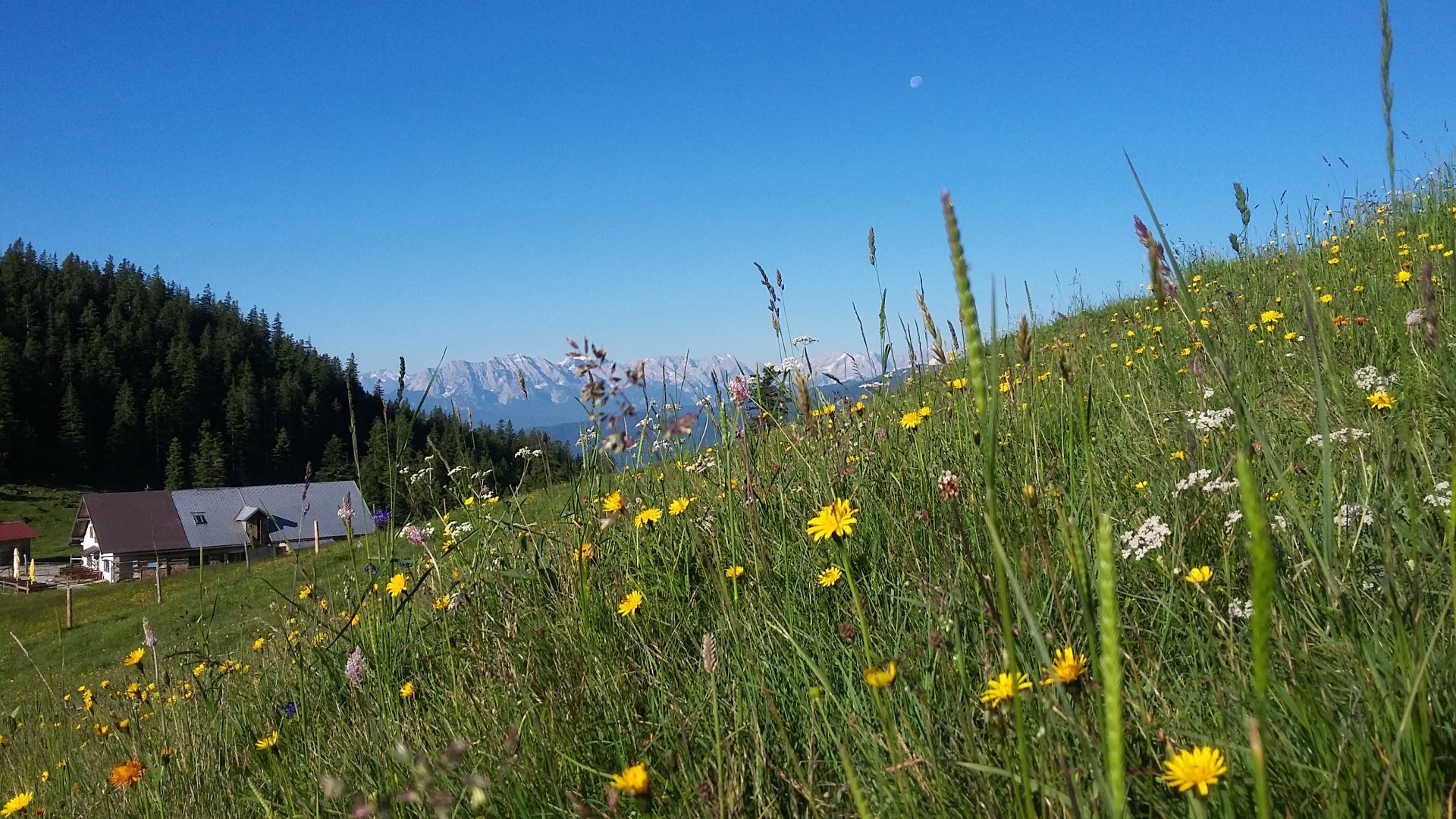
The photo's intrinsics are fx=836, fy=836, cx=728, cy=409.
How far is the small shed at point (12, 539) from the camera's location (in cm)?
7300

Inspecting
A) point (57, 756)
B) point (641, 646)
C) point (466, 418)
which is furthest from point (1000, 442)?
point (57, 756)

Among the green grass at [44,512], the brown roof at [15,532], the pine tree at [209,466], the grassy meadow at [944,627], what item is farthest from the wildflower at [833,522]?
the pine tree at [209,466]

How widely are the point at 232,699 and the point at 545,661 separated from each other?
1811mm

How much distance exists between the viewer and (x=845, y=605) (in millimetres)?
1932

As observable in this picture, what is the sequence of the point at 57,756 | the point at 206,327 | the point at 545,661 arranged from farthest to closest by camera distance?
the point at 206,327 < the point at 57,756 < the point at 545,661

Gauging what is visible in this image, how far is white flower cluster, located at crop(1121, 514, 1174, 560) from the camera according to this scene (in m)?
1.59

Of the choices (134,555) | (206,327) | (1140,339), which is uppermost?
(206,327)

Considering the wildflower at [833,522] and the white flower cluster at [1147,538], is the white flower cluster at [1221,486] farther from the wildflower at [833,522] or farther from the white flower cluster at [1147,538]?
the wildflower at [833,522]

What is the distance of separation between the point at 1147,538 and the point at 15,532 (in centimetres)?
9680

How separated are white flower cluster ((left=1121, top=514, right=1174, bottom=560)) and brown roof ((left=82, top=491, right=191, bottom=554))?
3151 inches

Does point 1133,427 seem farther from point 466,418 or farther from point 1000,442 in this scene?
point 466,418

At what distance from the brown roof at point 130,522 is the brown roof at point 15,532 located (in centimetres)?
660

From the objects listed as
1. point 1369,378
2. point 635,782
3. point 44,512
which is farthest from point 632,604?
point 44,512

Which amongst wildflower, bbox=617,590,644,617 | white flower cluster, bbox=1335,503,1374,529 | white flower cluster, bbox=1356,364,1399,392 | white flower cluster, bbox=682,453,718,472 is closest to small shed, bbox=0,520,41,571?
white flower cluster, bbox=682,453,718,472
